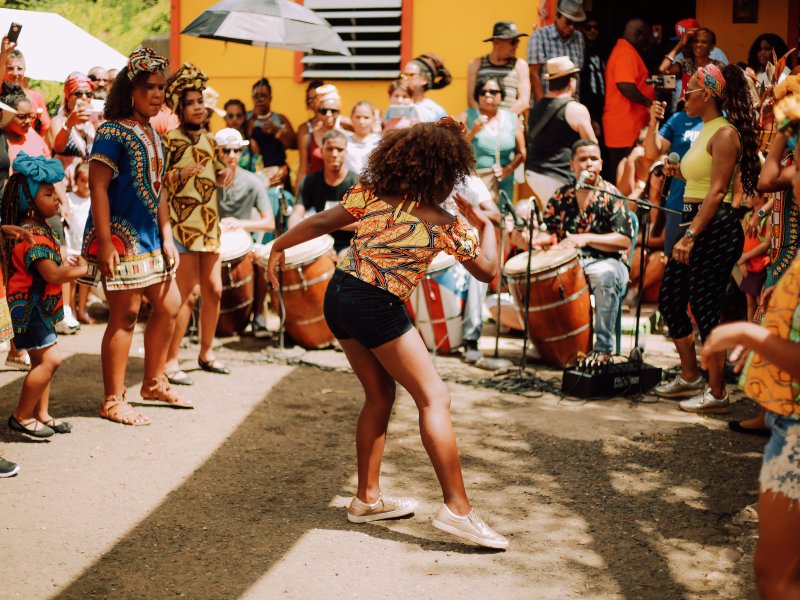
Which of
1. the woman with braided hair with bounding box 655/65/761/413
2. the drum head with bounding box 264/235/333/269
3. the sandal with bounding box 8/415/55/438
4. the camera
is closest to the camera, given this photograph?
the sandal with bounding box 8/415/55/438

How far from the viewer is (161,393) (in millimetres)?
6805

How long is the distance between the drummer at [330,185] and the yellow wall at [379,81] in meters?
3.38

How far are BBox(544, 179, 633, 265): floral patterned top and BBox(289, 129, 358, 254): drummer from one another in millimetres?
1673

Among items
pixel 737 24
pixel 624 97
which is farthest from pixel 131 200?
pixel 737 24

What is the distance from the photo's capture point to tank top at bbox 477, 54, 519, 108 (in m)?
10.3

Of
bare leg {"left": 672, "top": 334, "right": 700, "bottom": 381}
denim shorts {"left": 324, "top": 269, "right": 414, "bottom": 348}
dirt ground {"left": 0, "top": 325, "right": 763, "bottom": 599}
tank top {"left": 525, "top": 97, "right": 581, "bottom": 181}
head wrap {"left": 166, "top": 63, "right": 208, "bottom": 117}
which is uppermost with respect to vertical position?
head wrap {"left": 166, "top": 63, "right": 208, "bottom": 117}

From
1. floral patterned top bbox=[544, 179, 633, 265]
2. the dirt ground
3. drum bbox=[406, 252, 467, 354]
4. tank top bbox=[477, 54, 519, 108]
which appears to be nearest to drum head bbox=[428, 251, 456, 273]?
drum bbox=[406, 252, 467, 354]

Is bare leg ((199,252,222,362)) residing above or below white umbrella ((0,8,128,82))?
below

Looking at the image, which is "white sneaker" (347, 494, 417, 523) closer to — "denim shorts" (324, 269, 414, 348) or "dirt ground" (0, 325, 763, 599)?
"dirt ground" (0, 325, 763, 599)

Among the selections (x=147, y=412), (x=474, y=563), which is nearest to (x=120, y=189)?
(x=147, y=412)

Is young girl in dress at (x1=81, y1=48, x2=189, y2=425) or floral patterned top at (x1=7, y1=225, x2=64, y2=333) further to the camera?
young girl in dress at (x1=81, y1=48, x2=189, y2=425)

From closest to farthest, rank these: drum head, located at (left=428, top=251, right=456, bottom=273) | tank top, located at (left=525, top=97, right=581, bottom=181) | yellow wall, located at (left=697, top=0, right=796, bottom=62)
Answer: drum head, located at (left=428, top=251, right=456, bottom=273), tank top, located at (left=525, top=97, right=581, bottom=181), yellow wall, located at (left=697, top=0, right=796, bottom=62)

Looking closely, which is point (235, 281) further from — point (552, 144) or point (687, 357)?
point (687, 357)

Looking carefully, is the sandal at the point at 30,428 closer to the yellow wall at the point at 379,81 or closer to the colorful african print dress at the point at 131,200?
the colorful african print dress at the point at 131,200
